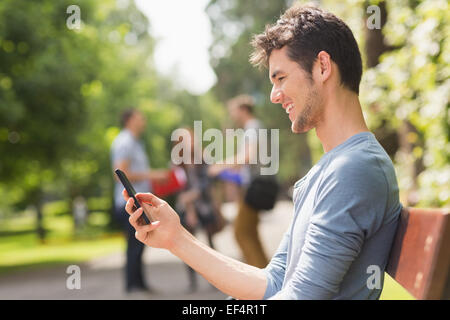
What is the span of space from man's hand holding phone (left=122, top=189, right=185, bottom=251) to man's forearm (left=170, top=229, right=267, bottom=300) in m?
0.02

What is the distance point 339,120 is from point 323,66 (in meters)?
0.17

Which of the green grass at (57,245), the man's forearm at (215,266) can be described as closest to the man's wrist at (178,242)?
the man's forearm at (215,266)

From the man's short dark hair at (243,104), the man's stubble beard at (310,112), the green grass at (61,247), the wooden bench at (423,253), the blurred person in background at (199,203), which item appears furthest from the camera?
the green grass at (61,247)

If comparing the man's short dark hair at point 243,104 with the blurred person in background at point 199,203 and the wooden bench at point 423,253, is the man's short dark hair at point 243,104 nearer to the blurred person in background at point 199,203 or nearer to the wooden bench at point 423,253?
the blurred person in background at point 199,203

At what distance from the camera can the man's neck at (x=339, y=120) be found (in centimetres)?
186

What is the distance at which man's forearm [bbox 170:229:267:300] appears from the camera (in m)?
1.86

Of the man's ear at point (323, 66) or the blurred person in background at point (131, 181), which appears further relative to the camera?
the blurred person in background at point (131, 181)

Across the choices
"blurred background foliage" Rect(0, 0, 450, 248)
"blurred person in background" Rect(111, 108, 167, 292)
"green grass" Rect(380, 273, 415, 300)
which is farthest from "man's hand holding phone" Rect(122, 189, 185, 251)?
"blurred person in background" Rect(111, 108, 167, 292)

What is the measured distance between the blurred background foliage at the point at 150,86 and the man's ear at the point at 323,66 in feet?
1.13

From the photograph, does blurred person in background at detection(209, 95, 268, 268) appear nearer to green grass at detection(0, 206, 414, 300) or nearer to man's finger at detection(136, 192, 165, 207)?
green grass at detection(0, 206, 414, 300)

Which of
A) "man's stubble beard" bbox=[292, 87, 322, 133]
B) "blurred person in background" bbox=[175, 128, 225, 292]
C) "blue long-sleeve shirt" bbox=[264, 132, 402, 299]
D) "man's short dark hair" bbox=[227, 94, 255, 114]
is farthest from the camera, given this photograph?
"blurred person in background" bbox=[175, 128, 225, 292]

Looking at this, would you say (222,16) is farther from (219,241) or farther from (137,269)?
(137,269)

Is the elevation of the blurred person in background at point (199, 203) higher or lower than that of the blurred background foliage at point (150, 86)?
lower

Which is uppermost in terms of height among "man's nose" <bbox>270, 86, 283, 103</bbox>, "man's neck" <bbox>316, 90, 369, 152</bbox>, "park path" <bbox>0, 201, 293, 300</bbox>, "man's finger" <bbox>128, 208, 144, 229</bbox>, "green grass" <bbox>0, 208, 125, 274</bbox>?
"man's nose" <bbox>270, 86, 283, 103</bbox>
